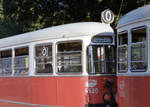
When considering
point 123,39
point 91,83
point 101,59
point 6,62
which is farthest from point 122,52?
point 6,62

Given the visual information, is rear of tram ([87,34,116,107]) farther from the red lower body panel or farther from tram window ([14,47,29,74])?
tram window ([14,47,29,74])

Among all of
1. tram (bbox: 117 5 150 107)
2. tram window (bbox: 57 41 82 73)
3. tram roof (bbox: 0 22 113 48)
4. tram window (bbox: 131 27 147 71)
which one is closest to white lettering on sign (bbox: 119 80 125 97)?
tram (bbox: 117 5 150 107)

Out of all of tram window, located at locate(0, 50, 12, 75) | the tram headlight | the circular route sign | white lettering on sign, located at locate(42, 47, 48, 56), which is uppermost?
the circular route sign

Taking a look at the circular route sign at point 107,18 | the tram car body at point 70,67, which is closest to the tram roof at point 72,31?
the tram car body at point 70,67

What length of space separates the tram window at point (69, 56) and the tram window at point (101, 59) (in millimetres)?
287

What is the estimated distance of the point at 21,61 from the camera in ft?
38.0

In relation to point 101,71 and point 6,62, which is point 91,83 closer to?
point 101,71

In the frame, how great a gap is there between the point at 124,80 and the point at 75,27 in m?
2.38

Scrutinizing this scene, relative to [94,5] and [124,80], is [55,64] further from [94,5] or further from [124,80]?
[94,5]

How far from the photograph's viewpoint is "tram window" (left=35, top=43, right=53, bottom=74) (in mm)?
10203

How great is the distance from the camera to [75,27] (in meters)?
9.78

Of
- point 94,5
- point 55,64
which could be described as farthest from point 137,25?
point 94,5

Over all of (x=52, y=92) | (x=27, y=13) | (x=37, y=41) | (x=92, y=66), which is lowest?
(x=52, y=92)

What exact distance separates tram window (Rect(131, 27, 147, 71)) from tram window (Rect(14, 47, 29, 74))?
4313 millimetres
